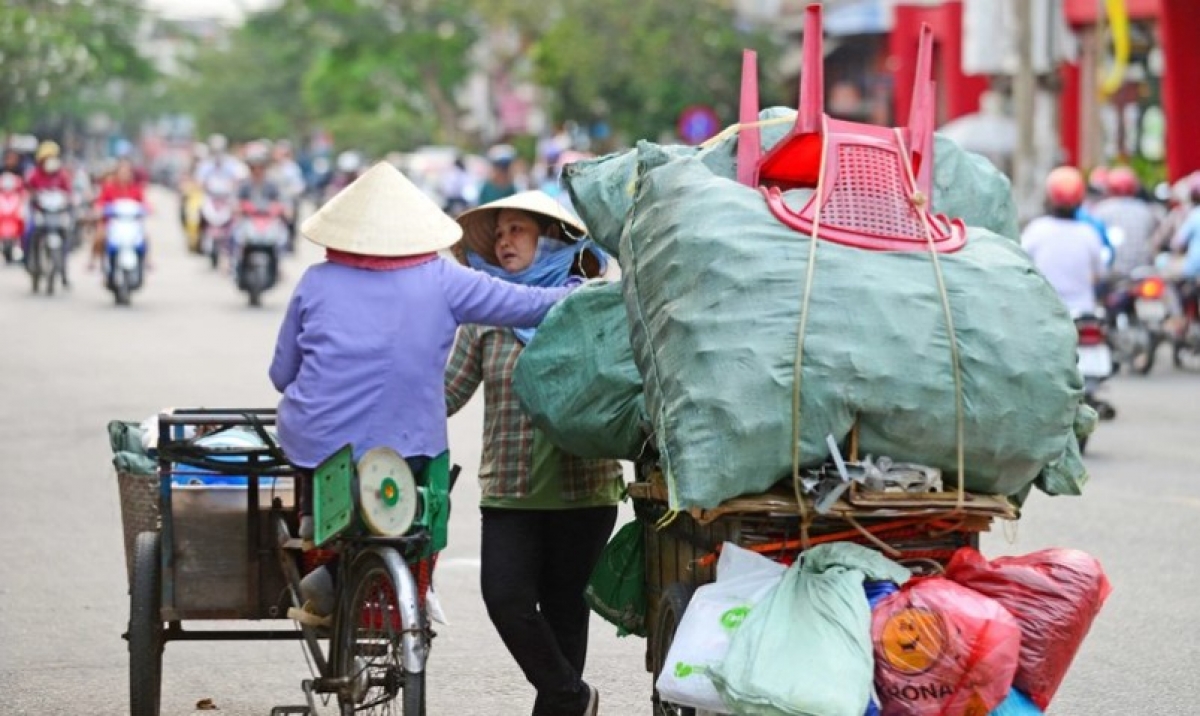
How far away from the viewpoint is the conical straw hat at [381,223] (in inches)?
220

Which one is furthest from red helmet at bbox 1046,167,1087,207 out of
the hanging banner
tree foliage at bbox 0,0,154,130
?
tree foliage at bbox 0,0,154,130

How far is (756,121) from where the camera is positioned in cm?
527

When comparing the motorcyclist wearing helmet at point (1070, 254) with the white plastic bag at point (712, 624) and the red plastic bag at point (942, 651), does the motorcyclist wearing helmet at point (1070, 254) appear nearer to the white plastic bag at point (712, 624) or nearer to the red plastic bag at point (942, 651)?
the white plastic bag at point (712, 624)

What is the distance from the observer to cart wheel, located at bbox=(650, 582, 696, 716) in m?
5.19

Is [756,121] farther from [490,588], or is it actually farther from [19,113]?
[19,113]

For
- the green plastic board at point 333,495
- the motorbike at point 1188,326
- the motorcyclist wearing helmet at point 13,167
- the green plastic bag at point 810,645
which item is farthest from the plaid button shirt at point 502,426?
the motorcyclist wearing helmet at point 13,167

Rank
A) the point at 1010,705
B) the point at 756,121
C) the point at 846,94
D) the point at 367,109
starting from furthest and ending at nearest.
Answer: the point at 367,109 < the point at 846,94 < the point at 756,121 < the point at 1010,705

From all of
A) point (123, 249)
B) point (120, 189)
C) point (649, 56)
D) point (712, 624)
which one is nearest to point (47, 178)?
point (120, 189)

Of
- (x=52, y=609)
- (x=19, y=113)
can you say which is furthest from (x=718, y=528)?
(x=19, y=113)

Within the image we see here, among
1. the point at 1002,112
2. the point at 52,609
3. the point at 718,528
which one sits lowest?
the point at 52,609

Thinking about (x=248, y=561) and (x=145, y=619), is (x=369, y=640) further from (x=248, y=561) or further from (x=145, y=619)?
(x=145, y=619)

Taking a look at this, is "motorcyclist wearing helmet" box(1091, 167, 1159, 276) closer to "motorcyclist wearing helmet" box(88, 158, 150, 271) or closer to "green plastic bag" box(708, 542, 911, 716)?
"motorcyclist wearing helmet" box(88, 158, 150, 271)

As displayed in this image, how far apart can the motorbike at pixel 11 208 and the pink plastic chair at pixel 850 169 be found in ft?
85.8

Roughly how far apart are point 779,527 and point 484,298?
1.03 m
